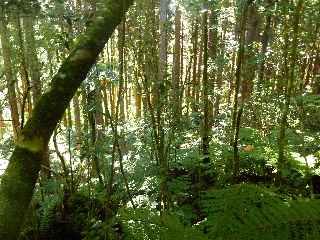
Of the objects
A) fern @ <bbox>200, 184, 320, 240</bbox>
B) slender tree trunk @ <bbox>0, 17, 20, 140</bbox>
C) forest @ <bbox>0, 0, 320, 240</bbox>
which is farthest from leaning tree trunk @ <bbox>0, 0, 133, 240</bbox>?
slender tree trunk @ <bbox>0, 17, 20, 140</bbox>

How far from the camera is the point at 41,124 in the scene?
2455mm

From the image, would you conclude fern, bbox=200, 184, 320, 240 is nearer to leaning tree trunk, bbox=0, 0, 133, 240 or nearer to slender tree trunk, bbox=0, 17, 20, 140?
leaning tree trunk, bbox=0, 0, 133, 240

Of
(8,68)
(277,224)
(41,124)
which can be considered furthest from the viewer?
(8,68)

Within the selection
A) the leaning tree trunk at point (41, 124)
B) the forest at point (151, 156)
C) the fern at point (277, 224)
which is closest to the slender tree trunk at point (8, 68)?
the forest at point (151, 156)

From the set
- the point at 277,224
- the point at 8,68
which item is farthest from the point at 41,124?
the point at 8,68

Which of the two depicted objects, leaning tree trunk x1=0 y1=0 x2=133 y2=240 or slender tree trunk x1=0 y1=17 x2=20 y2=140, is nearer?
leaning tree trunk x1=0 y1=0 x2=133 y2=240

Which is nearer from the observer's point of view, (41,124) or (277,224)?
(277,224)

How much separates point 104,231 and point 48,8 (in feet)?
10.6

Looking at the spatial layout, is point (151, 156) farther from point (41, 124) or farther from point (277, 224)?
point (277, 224)

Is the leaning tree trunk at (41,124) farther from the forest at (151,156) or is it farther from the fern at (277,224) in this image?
the fern at (277,224)

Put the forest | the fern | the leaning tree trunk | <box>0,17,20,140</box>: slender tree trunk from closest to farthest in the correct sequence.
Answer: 1. the fern
2. the forest
3. the leaning tree trunk
4. <box>0,17,20,140</box>: slender tree trunk

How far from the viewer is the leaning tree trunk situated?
7.17 ft

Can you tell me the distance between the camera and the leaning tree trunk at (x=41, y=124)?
7.17ft

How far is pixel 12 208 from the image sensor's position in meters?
2.17
